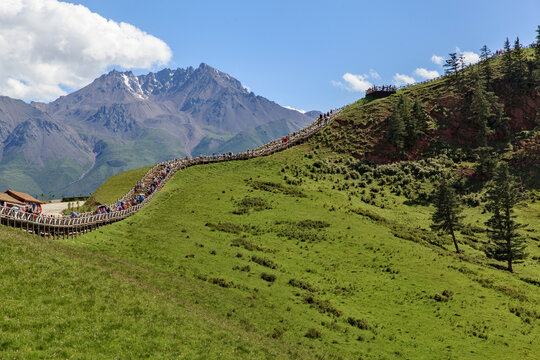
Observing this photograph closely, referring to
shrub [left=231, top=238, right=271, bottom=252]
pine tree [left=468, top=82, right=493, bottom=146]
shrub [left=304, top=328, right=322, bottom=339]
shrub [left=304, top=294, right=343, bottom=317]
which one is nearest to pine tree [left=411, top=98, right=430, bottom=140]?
pine tree [left=468, top=82, right=493, bottom=146]

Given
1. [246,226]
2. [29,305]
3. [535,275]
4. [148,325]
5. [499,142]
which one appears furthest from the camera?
[499,142]

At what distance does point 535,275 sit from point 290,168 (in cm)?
5033

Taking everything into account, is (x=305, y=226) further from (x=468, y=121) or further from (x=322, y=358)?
(x=468, y=121)

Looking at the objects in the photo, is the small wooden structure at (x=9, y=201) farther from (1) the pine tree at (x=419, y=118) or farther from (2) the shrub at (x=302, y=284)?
(1) the pine tree at (x=419, y=118)

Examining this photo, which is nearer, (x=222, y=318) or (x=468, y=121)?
(x=222, y=318)

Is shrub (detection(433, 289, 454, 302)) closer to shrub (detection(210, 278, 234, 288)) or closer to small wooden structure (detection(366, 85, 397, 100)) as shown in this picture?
shrub (detection(210, 278, 234, 288))

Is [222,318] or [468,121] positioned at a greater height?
[468,121]

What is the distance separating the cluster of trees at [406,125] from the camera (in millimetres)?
96688

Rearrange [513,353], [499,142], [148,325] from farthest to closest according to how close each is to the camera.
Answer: [499,142], [513,353], [148,325]

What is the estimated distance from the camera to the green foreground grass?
18625 mm

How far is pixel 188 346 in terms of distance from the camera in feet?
61.1

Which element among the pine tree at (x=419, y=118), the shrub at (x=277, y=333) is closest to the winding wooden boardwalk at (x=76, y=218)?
the shrub at (x=277, y=333)

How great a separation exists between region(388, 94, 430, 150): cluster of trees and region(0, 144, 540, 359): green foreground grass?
127 feet

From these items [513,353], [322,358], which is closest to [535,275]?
[513,353]
